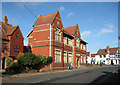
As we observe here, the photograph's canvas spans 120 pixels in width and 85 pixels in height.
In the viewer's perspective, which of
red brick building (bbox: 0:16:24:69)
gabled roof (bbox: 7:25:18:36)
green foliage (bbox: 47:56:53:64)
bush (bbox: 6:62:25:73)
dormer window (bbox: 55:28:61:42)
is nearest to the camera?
bush (bbox: 6:62:25:73)

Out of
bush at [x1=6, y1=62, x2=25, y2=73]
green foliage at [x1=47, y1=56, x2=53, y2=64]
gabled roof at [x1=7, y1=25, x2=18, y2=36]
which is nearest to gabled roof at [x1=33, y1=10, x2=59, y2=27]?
gabled roof at [x1=7, y1=25, x2=18, y2=36]

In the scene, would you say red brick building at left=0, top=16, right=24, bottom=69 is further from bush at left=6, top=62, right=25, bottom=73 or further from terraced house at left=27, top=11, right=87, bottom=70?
bush at left=6, top=62, right=25, bottom=73

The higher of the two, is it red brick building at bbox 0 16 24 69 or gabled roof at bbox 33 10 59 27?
gabled roof at bbox 33 10 59 27

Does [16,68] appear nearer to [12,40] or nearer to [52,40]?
[52,40]

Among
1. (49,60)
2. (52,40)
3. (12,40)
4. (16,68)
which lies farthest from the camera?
(12,40)

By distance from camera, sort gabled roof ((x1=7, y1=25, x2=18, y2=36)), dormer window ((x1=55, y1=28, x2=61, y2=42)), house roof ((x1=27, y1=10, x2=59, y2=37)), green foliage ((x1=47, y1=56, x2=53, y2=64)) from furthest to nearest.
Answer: gabled roof ((x1=7, y1=25, x2=18, y2=36)) → dormer window ((x1=55, y1=28, x2=61, y2=42)) → house roof ((x1=27, y1=10, x2=59, y2=37)) → green foliage ((x1=47, y1=56, x2=53, y2=64))

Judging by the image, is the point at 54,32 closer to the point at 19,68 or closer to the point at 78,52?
the point at 19,68

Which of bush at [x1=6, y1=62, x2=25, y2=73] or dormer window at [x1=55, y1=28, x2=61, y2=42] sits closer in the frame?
bush at [x1=6, y1=62, x2=25, y2=73]

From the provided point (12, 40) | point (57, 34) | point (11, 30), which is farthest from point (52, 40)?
point (11, 30)

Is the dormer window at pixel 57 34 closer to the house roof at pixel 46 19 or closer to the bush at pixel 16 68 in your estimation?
the house roof at pixel 46 19

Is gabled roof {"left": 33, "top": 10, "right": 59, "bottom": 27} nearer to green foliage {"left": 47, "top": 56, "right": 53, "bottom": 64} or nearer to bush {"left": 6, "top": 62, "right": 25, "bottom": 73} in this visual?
green foliage {"left": 47, "top": 56, "right": 53, "bottom": 64}

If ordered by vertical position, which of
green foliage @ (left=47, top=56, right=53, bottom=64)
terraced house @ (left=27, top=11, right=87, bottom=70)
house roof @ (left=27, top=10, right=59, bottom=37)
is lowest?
green foliage @ (left=47, top=56, right=53, bottom=64)

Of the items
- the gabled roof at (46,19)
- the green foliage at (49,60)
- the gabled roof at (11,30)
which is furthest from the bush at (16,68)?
the gabled roof at (11,30)

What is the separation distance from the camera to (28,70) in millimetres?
22984
